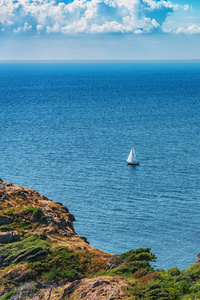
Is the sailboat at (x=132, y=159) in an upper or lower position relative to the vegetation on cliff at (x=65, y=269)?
upper

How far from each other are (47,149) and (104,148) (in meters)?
12.2

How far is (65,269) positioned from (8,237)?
516 centimetres

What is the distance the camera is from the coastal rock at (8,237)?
2941 cm

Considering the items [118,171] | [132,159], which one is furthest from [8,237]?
[132,159]

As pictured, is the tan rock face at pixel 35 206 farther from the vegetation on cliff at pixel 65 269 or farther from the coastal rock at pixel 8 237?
the coastal rock at pixel 8 237

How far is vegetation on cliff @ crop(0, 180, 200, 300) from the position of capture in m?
23.4

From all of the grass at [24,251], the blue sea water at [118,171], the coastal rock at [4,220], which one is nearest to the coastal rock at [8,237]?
the grass at [24,251]

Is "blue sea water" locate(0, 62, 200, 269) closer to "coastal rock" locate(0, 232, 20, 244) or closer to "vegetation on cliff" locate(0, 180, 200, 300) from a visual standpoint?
"vegetation on cliff" locate(0, 180, 200, 300)

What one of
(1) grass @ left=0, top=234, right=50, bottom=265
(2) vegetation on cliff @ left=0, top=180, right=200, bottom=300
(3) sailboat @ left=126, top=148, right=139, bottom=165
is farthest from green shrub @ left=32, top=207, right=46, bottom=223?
(3) sailboat @ left=126, top=148, right=139, bottom=165

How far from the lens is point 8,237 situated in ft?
97.0

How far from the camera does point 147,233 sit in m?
54.6

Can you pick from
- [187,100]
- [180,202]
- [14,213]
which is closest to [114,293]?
[14,213]

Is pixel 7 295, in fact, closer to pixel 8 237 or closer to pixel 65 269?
pixel 65 269

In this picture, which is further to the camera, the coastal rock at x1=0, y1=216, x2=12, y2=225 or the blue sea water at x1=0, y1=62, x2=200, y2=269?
the blue sea water at x1=0, y1=62, x2=200, y2=269
